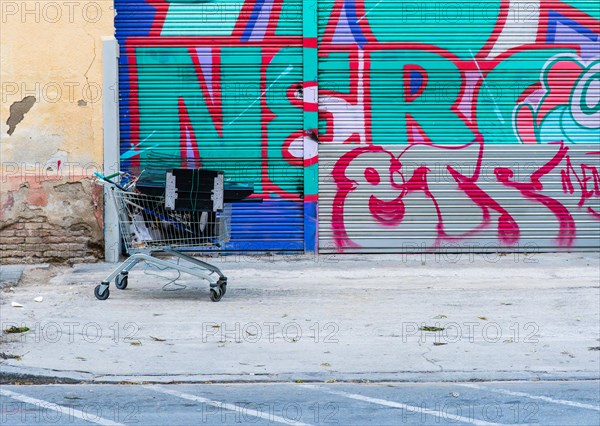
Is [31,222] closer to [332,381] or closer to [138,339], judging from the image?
[138,339]

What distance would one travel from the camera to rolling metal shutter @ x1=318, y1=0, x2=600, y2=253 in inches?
477

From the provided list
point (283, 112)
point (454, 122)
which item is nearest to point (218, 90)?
point (283, 112)

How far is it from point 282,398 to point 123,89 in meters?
6.44

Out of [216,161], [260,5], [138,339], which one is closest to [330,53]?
[260,5]

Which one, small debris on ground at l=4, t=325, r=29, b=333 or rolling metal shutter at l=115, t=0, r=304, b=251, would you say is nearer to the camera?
small debris on ground at l=4, t=325, r=29, b=333

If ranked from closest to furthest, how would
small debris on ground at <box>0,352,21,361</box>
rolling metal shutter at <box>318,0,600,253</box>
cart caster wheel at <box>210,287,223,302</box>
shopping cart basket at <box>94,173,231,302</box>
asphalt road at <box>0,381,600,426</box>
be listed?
1. asphalt road at <box>0,381,600,426</box>
2. small debris on ground at <box>0,352,21,361</box>
3. shopping cart basket at <box>94,173,231,302</box>
4. cart caster wheel at <box>210,287,223,302</box>
5. rolling metal shutter at <box>318,0,600,253</box>

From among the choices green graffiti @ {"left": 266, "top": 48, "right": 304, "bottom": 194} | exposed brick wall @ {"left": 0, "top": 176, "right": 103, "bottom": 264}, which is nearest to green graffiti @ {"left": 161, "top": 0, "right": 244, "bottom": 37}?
green graffiti @ {"left": 266, "top": 48, "right": 304, "bottom": 194}

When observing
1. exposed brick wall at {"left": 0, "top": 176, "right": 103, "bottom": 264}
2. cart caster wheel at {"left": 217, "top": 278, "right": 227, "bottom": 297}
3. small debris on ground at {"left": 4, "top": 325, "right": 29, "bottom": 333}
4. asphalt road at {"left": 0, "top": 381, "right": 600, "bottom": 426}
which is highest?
exposed brick wall at {"left": 0, "top": 176, "right": 103, "bottom": 264}

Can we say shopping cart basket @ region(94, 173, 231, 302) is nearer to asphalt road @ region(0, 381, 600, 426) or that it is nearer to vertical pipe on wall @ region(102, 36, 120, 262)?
vertical pipe on wall @ region(102, 36, 120, 262)

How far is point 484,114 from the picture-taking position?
1221 cm

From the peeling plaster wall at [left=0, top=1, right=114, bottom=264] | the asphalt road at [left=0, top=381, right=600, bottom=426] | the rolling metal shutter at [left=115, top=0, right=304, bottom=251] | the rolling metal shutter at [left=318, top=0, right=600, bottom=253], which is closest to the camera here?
the asphalt road at [left=0, top=381, right=600, bottom=426]

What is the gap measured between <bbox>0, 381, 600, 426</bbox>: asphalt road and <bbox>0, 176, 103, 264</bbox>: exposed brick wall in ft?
16.0

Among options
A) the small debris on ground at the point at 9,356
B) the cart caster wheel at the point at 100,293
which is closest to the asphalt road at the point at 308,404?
the small debris on ground at the point at 9,356

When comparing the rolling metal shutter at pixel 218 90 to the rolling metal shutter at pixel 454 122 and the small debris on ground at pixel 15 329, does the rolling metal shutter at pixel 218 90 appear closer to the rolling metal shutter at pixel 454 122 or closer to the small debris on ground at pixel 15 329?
the rolling metal shutter at pixel 454 122
